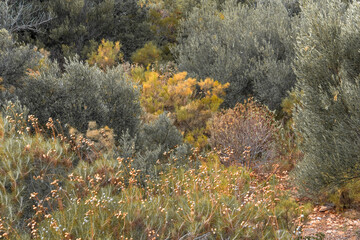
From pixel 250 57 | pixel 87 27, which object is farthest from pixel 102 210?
pixel 87 27

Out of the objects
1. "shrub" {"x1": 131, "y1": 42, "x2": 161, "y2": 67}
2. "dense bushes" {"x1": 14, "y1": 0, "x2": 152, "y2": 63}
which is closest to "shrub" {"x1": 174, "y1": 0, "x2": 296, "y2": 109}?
"shrub" {"x1": 131, "y1": 42, "x2": 161, "y2": 67}

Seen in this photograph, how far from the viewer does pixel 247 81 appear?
30.3 feet

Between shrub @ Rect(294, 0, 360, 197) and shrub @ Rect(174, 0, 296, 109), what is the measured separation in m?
3.38

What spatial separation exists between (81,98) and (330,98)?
355 centimetres

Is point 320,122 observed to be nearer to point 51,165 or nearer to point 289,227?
point 289,227

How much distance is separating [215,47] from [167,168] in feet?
17.1

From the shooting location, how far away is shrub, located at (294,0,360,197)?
4762 mm

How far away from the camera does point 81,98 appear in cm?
584

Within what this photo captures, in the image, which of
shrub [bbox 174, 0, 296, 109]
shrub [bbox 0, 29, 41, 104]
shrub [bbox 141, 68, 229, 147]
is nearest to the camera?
shrub [bbox 0, 29, 41, 104]

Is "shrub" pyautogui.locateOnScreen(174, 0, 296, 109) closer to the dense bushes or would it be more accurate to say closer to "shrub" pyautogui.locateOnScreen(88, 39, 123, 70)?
"shrub" pyautogui.locateOnScreen(88, 39, 123, 70)

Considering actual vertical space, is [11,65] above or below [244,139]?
above

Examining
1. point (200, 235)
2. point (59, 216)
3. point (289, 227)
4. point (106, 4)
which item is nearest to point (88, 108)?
point (59, 216)

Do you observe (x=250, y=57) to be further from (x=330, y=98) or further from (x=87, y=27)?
(x=87, y=27)

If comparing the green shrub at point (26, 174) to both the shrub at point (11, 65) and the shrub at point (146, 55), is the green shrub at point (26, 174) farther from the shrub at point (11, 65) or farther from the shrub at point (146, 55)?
the shrub at point (146, 55)
